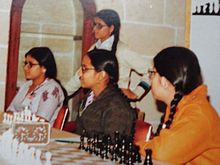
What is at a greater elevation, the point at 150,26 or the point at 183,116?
Answer: the point at 150,26

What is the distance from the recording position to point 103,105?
2689mm

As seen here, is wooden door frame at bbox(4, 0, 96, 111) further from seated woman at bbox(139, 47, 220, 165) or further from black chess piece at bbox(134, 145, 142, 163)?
black chess piece at bbox(134, 145, 142, 163)

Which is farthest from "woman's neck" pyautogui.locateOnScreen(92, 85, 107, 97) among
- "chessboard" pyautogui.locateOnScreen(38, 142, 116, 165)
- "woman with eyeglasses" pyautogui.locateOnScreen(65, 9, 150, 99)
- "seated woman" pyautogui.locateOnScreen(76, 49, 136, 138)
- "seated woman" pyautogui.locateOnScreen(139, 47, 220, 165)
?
"chessboard" pyautogui.locateOnScreen(38, 142, 116, 165)

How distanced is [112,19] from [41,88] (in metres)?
0.67

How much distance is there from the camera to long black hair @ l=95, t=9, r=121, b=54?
3.23m

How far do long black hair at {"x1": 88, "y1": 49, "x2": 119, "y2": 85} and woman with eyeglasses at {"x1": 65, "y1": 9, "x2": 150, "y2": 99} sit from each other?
0.10 m

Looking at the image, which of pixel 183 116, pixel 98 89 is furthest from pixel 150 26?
pixel 183 116

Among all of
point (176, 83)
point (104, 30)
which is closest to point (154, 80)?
point (176, 83)

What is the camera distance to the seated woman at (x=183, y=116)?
1.79m

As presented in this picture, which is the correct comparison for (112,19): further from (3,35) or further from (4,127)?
(4,127)

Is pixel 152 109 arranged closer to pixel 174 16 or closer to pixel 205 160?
pixel 174 16

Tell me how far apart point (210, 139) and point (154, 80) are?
1.28 ft

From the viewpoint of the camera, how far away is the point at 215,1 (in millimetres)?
3273

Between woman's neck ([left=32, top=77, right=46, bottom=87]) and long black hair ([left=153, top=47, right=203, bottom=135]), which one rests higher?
long black hair ([left=153, top=47, right=203, bottom=135])
